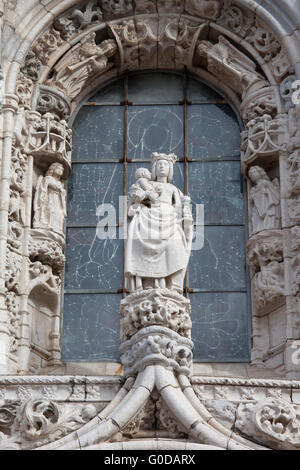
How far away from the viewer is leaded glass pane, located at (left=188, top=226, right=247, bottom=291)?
18.8 metres

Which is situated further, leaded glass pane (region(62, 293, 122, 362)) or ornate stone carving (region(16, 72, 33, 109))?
ornate stone carving (region(16, 72, 33, 109))

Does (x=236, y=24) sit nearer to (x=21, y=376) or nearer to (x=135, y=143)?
(x=135, y=143)

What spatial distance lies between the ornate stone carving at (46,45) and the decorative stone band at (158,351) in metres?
4.77

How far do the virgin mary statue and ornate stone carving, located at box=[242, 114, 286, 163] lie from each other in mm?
1793

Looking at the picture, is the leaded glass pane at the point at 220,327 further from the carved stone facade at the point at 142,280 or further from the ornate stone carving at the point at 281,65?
the ornate stone carving at the point at 281,65

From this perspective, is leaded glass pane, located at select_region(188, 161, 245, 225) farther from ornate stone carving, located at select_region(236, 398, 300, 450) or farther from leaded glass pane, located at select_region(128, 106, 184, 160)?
ornate stone carving, located at select_region(236, 398, 300, 450)

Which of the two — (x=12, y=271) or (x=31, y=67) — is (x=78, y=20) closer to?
(x=31, y=67)

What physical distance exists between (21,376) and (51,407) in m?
0.54

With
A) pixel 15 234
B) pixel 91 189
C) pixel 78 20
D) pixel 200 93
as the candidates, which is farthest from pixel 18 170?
pixel 200 93

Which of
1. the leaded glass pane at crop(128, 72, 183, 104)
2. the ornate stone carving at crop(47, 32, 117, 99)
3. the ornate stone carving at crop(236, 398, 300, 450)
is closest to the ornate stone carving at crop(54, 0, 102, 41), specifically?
the ornate stone carving at crop(47, 32, 117, 99)

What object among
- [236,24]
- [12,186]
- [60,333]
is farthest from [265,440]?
[236,24]

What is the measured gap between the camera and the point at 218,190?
19484 mm

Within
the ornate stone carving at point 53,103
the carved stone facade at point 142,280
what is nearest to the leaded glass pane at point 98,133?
the carved stone facade at point 142,280

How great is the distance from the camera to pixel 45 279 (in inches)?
726
